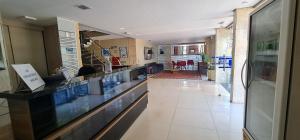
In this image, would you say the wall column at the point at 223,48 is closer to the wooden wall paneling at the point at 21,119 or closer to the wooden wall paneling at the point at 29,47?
the wooden wall paneling at the point at 21,119

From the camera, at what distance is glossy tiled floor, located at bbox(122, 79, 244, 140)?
2.56 meters

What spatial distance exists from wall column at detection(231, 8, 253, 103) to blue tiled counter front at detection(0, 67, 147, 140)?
10.1 feet

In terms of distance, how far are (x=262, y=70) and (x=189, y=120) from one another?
1.86 meters

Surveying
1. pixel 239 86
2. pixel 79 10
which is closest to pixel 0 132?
pixel 79 10

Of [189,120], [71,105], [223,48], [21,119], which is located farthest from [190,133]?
[223,48]

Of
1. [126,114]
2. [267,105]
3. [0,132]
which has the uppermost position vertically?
[267,105]

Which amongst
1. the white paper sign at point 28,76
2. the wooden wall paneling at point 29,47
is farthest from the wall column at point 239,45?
the wooden wall paneling at point 29,47

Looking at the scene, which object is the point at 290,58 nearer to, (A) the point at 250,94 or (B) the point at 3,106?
(A) the point at 250,94

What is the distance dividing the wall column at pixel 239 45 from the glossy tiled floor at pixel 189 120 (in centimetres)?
47

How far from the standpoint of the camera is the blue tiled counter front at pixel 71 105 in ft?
4.05

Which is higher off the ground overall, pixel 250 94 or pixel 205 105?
pixel 250 94

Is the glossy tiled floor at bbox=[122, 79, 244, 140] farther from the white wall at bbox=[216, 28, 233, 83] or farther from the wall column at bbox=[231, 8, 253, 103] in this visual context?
the white wall at bbox=[216, 28, 233, 83]

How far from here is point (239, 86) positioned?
4074 millimetres

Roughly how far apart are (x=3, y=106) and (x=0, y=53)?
48.3 inches
